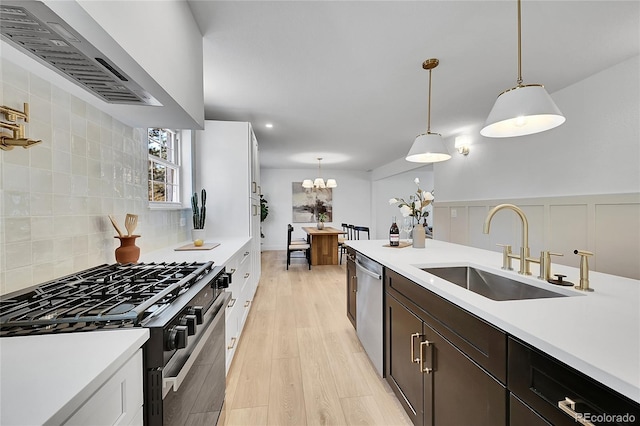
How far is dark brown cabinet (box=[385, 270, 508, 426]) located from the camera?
0.87m

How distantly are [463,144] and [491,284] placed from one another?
11.6 ft

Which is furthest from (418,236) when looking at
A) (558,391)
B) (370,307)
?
(558,391)

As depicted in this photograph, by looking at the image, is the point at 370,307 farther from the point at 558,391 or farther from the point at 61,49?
the point at 61,49

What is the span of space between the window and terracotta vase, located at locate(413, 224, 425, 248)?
85.4 inches

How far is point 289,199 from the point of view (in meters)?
8.21

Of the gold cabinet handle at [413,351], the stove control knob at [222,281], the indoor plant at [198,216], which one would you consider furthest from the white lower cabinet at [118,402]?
the indoor plant at [198,216]

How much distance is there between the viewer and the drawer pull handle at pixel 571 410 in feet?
1.91

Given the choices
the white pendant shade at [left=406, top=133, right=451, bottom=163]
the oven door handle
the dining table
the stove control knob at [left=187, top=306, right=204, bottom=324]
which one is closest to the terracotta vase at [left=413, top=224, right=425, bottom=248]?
the white pendant shade at [left=406, top=133, right=451, bottom=163]

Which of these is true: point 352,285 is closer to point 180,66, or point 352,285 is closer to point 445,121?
point 180,66

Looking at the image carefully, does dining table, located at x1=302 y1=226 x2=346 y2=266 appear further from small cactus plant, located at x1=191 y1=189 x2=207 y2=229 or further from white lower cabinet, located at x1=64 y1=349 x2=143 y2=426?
white lower cabinet, located at x1=64 y1=349 x2=143 y2=426

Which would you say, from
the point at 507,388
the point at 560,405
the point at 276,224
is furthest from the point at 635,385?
the point at 276,224

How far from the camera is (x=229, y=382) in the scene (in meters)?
1.89

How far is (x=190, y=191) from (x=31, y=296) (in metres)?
2.15

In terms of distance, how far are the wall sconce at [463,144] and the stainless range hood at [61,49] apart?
439cm
